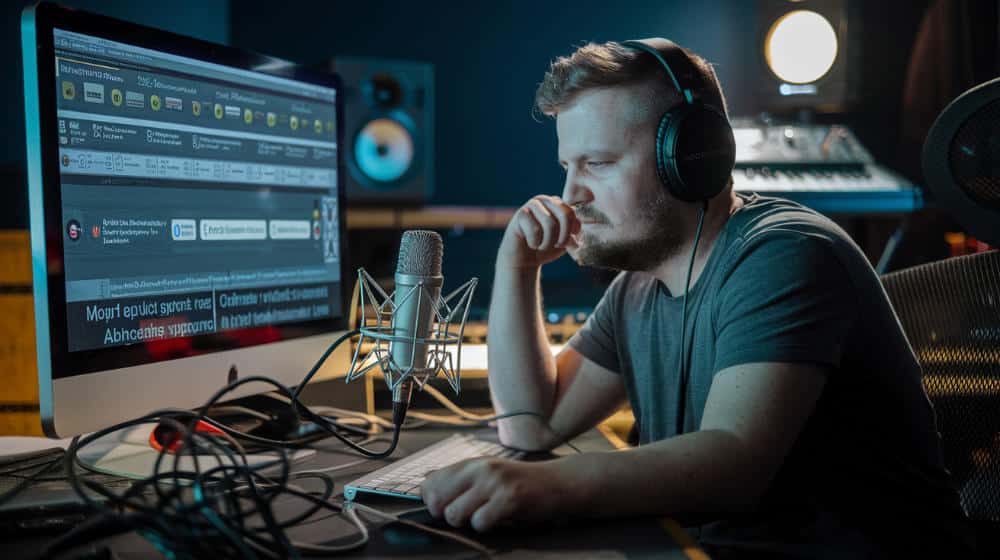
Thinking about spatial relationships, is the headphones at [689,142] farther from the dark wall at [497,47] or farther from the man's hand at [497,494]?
the dark wall at [497,47]

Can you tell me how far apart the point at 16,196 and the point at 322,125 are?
3.54 ft

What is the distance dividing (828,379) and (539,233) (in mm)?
442

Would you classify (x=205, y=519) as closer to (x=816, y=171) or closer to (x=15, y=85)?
(x=15, y=85)

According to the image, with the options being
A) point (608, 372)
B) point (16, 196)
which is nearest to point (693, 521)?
point (608, 372)

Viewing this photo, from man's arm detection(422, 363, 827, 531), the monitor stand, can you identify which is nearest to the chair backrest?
man's arm detection(422, 363, 827, 531)

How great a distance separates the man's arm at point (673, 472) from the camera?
2.31 feet

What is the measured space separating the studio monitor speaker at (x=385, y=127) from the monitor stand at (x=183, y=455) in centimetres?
94

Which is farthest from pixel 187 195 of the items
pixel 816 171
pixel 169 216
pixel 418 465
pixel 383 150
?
pixel 816 171

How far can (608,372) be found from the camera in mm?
1264

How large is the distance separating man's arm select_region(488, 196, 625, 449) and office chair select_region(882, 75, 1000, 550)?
443mm

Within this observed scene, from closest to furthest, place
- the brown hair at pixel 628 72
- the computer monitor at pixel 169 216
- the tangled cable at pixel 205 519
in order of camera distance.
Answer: the tangled cable at pixel 205 519
the computer monitor at pixel 169 216
the brown hair at pixel 628 72

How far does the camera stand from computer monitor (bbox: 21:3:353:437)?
0.81 m

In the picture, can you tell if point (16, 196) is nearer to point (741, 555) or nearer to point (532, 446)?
point (532, 446)

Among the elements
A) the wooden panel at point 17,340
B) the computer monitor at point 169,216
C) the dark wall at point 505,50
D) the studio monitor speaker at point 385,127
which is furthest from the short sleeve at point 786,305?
the dark wall at point 505,50
